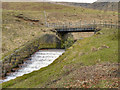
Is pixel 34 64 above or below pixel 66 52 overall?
below

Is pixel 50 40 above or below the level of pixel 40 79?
above

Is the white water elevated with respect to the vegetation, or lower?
lower

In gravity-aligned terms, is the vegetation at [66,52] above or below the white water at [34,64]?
above

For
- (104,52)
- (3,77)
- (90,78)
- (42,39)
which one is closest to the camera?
(90,78)

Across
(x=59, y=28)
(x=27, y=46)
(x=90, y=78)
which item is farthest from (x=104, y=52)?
(x=59, y=28)

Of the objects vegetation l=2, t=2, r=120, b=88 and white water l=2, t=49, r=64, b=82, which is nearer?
vegetation l=2, t=2, r=120, b=88

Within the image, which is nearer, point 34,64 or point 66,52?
point 66,52

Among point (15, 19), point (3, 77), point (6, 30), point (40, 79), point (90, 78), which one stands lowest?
point (3, 77)

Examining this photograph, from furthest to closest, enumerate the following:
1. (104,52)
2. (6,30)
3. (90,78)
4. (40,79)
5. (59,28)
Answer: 1. (59,28)
2. (6,30)
3. (104,52)
4. (40,79)
5. (90,78)

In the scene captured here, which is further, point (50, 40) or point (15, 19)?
point (15, 19)

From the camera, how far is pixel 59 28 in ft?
243

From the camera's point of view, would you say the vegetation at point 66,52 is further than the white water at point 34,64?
No

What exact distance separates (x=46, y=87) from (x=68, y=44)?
40.8 meters

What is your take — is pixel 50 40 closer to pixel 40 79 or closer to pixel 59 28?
pixel 59 28
